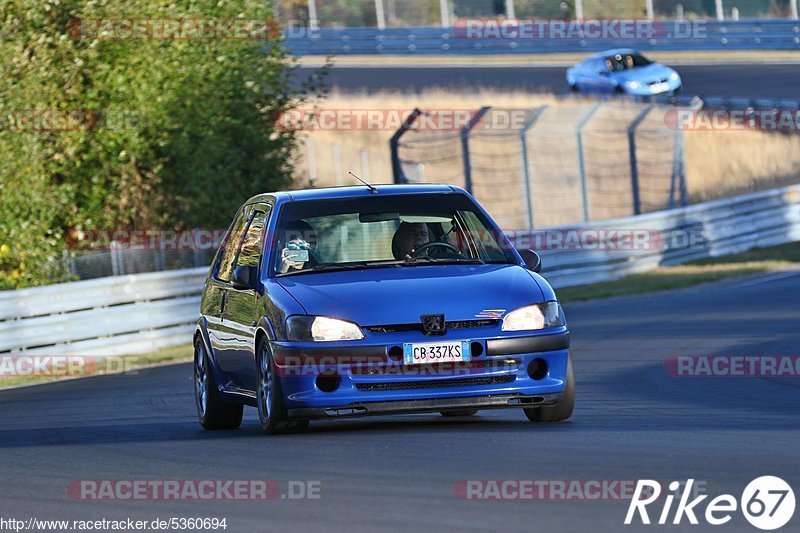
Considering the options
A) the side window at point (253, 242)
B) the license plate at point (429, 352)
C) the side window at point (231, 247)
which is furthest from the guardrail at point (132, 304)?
the license plate at point (429, 352)

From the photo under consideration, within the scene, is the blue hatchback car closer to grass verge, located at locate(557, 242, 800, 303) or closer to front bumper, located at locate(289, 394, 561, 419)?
front bumper, located at locate(289, 394, 561, 419)

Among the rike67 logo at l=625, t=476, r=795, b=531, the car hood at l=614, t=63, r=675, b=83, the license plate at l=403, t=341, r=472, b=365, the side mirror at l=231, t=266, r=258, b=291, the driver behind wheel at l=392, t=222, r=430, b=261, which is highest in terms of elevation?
the driver behind wheel at l=392, t=222, r=430, b=261

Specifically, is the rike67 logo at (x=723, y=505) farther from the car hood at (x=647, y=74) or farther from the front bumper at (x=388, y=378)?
the car hood at (x=647, y=74)

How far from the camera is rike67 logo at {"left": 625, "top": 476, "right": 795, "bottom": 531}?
6719 mm

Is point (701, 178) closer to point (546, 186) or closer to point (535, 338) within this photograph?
point (546, 186)

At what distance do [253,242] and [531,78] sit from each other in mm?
38970

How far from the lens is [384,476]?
26.8ft

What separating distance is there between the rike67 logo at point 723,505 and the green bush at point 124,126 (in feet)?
55.6

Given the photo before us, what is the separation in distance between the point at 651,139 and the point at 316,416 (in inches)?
1145

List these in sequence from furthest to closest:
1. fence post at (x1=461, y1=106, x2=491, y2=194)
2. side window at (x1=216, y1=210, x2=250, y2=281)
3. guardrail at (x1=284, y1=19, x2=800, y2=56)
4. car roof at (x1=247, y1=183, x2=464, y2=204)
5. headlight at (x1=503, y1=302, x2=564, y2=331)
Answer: guardrail at (x1=284, y1=19, x2=800, y2=56)
fence post at (x1=461, y1=106, x2=491, y2=194)
side window at (x1=216, y1=210, x2=250, y2=281)
car roof at (x1=247, y1=183, x2=464, y2=204)
headlight at (x1=503, y1=302, x2=564, y2=331)

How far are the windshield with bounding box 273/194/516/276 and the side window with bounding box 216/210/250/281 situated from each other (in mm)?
898

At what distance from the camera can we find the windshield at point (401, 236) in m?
10.7

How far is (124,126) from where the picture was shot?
82.5ft

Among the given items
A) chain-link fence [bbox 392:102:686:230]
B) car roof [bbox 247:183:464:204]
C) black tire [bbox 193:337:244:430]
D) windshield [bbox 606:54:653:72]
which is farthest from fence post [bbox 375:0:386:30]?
car roof [bbox 247:183:464:204]
